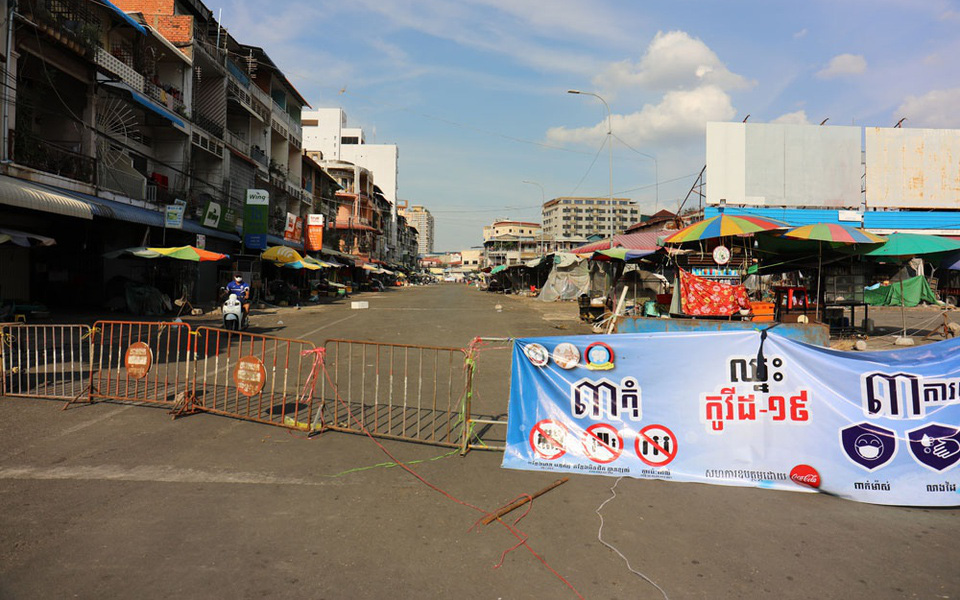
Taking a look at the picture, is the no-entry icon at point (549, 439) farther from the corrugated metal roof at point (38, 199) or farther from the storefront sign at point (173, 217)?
the storefront sign at point (173, 217)

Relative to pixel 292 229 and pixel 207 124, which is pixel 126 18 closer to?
pixel 207 124

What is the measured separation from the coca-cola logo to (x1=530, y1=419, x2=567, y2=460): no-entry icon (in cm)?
203

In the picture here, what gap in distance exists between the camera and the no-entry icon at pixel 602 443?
5039 mm

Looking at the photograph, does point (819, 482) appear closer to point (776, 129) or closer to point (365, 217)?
point (776, 129)

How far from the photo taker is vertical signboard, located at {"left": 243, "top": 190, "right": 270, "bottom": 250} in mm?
28000

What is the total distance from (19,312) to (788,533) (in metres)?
18.4

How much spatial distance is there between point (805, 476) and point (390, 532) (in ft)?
11.9

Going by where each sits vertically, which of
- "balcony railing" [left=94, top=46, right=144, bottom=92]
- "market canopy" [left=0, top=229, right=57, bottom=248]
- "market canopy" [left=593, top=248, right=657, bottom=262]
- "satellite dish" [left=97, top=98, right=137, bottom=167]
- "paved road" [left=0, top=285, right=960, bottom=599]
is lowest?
"paved road" [left=0, top=285, right=960, bottom=599]

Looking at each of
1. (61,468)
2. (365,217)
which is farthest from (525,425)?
(365,217)

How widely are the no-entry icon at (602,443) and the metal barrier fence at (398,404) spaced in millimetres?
1373

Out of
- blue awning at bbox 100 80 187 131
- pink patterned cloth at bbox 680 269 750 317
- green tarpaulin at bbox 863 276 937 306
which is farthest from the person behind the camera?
blue awning at bbox 100 80 187 131

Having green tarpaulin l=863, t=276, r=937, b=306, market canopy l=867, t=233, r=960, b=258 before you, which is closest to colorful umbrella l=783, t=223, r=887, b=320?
market canopy l=867, t=233, r=960, b=258

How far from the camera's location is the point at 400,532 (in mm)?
3822

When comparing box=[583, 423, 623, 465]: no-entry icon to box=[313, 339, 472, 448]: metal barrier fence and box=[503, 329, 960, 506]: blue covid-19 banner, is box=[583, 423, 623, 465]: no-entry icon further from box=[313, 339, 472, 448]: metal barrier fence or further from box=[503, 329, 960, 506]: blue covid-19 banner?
box=[313, 339, 472, 448]: metal barrier fence
